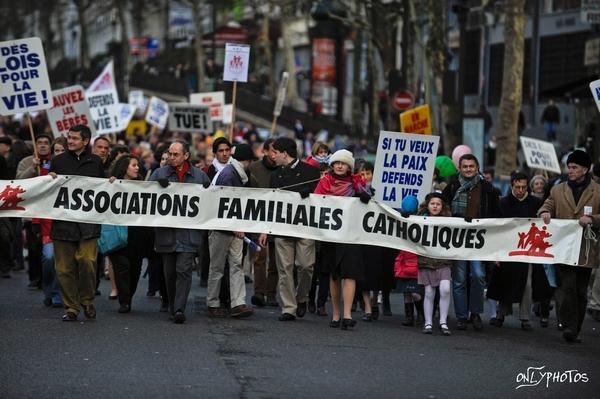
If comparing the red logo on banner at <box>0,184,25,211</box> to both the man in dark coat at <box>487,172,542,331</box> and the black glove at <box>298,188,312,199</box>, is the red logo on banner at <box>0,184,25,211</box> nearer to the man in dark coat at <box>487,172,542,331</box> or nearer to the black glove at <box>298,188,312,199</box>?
the black glove at <box>298,188,312,199</box>

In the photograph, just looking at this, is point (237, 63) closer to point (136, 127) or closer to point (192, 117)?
point (192, 117)

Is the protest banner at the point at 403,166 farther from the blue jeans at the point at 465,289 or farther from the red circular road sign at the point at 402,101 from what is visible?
the red circular road sign at the point at 402,101

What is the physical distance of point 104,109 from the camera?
2542cm

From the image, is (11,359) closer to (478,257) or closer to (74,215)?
(74,215)

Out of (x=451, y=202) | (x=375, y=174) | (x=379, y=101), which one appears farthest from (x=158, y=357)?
(x=379, y=101)

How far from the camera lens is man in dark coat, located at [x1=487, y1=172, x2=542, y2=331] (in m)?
15.4

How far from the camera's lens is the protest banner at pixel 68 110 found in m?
21.5

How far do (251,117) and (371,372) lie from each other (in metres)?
48.9

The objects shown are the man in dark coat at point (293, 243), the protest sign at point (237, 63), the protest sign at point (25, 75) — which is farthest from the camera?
the protest sign at point (237, 63)

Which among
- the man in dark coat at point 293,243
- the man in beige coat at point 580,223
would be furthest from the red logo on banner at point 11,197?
the man in beige coat at point 580,223

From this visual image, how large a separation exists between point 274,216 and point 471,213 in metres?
1.91

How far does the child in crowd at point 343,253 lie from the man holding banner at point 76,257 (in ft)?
7.23

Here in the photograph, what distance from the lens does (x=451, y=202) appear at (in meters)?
15.2

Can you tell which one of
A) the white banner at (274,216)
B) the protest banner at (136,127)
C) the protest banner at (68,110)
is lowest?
the protest banner at (136,127)
